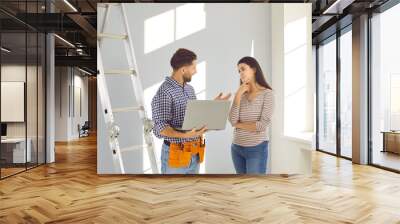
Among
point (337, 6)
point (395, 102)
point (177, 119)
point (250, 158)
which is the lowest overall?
point (250, 158)

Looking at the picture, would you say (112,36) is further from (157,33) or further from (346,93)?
(346,93)

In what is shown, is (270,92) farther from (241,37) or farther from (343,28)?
(343,28)

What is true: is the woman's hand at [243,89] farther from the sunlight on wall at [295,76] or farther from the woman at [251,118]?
the sunlight on wall at [295,76]

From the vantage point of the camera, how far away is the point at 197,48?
595cm

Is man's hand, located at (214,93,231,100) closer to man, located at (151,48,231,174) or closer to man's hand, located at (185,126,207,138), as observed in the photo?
man, located at (151,48,231,174)

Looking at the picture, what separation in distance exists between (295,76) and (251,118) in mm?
904

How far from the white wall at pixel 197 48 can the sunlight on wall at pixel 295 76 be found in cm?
25

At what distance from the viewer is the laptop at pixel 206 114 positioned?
5746 millimetres

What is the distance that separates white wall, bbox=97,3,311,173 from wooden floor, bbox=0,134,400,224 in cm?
47

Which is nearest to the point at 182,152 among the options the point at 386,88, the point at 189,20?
the point at 189,20

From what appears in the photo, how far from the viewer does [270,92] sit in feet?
19.5

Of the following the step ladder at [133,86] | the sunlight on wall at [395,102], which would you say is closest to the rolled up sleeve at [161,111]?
the step ladder at [133,86]

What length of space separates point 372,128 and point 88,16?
18.9ft

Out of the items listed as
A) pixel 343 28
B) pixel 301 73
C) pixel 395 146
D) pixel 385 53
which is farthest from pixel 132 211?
pixel 343 28
